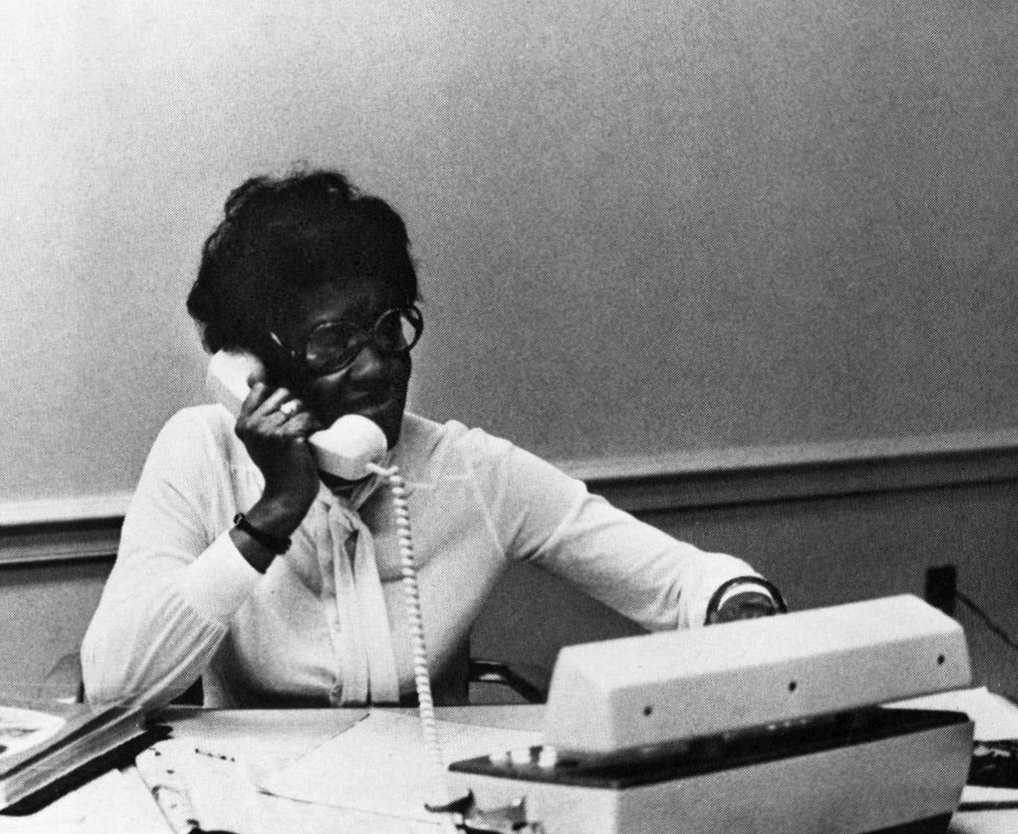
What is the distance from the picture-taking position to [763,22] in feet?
8.36

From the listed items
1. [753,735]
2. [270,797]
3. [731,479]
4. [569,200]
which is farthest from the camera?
[731,479]

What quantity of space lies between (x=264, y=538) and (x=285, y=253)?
1.27ft

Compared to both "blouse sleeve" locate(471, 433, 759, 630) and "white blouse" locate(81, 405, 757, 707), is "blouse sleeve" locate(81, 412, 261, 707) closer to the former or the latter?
"white blouse" locate(81, 405, 757, 707)

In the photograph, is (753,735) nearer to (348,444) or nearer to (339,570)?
(348,444)

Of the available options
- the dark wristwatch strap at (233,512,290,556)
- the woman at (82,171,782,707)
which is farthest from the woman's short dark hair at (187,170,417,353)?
the dark wristwatch strap at (233,512,290,556)

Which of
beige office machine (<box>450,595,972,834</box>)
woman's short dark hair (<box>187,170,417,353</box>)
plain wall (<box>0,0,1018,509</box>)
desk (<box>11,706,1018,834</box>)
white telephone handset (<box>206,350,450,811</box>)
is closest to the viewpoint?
beige office machine (<box>450,595,972,834</box>)

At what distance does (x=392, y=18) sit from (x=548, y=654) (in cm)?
112

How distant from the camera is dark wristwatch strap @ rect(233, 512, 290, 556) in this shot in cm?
161

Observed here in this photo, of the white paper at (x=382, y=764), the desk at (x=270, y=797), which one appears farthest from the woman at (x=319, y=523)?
the white paper at (x=382, y=764)

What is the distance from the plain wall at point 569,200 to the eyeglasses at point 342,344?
516mm

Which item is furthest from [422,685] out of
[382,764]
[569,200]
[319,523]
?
[569,200]

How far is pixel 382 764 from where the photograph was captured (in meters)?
1.40

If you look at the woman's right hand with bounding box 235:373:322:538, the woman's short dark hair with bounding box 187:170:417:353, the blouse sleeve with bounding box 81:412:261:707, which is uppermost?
the woman's short dark hair with bounding box 187:170:417:353

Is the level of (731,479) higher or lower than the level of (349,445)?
lower
